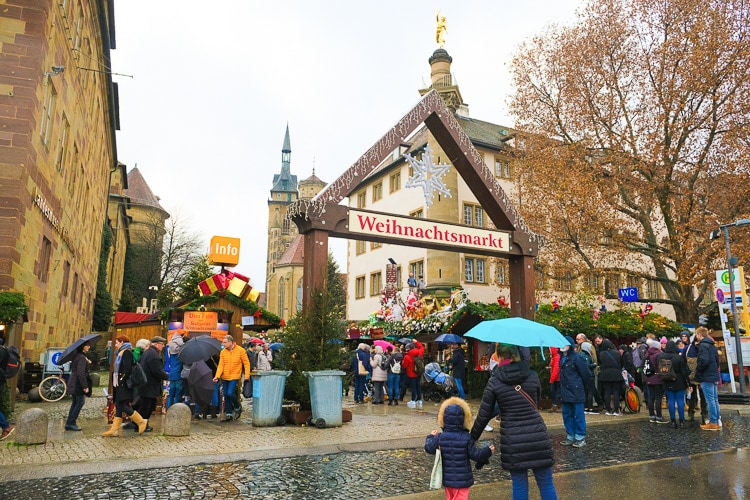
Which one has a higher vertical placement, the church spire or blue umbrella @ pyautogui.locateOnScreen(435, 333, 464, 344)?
the church spire

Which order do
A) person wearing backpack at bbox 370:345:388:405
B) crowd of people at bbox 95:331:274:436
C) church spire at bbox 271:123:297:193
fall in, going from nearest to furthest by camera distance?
crowd of people at bbox 95:331:274:436, person wearing backpack at bbox 370:345:388:405, church spire at bbox 271:123:297:193

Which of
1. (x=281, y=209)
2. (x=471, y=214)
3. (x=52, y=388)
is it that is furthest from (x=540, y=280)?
(x=281, y=209)

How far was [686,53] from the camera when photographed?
2039 cm

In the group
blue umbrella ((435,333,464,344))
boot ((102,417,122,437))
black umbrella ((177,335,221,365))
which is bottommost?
boot ((102,417,122,437))

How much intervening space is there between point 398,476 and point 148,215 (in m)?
62.4

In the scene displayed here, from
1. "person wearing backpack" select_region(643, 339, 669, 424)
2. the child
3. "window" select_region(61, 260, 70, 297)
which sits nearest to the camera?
the child

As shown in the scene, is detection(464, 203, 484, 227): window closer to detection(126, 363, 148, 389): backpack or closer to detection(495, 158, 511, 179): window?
detection(495, 158, 511, 179): window

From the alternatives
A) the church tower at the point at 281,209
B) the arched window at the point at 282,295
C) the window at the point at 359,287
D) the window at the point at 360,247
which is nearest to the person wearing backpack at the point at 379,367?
the window at the point at 359,287

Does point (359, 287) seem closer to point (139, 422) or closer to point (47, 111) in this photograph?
point (47, 111)

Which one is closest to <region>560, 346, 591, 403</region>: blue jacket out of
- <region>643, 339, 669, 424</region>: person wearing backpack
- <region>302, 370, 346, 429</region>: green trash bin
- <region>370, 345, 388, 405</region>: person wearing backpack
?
<region>643, 339, 669, 424</region>: person wearing backpack

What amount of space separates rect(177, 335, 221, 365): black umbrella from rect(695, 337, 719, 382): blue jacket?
9681 mm

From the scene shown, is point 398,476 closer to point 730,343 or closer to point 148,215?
point 730,343

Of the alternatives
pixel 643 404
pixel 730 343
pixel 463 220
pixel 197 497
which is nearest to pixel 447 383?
pixel 643 404

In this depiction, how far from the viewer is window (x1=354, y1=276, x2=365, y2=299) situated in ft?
143
